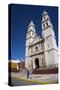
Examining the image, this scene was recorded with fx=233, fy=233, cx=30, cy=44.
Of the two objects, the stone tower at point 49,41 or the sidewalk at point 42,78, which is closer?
the sidewalk at point 42,78

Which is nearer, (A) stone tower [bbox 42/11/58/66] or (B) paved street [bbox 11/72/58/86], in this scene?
(B) paved street [bbox 11/72/58/86]

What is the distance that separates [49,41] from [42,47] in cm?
9

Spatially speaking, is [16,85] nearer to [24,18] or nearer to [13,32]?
[13,32]

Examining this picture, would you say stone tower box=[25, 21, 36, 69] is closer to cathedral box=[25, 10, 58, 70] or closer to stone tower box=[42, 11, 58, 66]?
cathedral box=[25, 10, 58, 70]

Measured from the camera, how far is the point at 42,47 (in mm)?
1991

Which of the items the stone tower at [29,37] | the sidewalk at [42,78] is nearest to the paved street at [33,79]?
the sidewalk at [42,78]

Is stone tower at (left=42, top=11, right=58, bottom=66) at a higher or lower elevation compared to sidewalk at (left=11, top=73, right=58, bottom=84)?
higher

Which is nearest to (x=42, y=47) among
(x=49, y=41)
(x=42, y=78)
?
(x=49, y=41)

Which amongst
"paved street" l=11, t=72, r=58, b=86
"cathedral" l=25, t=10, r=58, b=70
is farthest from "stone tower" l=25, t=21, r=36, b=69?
"paved street" l=11, t=72, r=58, b=86

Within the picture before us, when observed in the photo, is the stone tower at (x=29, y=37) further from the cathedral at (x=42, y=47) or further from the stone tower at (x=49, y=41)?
the stone tower at (x=49, y=41)

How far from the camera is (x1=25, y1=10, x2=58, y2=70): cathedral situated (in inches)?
76.8

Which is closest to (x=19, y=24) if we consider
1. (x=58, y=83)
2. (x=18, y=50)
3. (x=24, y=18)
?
(x=24, y=18)

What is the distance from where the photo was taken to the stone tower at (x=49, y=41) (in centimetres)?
200

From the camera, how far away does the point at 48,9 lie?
202 centimetres
